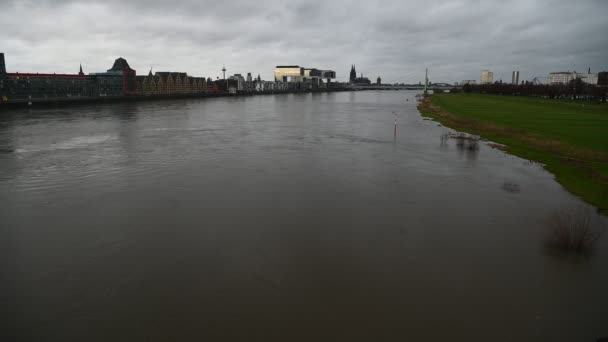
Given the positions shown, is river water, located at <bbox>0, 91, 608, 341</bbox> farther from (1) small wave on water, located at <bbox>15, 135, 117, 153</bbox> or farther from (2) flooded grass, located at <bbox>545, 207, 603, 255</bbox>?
(1) small wave on water, located at <bbox>15, 135, 117, 153</bbox>

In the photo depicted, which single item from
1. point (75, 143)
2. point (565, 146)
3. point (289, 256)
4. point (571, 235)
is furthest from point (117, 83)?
point (571, 235)

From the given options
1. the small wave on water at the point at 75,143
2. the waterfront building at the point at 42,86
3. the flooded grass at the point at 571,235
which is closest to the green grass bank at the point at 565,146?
the flooded grass at the point at 571,235

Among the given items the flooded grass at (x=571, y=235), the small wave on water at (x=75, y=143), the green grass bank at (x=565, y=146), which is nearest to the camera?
the flooded grass at (x=571, y=235)

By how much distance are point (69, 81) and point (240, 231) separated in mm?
94982

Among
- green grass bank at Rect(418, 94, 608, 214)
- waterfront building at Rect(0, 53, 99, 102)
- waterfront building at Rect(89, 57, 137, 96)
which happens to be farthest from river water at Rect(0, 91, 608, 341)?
waterfront building at Rect(89, 57, 137, 96)

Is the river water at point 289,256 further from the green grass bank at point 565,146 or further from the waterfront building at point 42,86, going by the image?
the waterfront building at point 42,86

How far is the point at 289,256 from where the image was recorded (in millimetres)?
9820

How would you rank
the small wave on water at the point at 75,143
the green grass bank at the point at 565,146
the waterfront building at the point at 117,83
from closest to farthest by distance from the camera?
1. the green grass bank at the point at 565,146
2. the small wave on water at the point at 75,143
3. the waterfront building at the point at 117,83

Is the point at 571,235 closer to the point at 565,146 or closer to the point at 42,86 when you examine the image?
the point at 565,146

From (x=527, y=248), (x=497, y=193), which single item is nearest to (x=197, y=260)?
(x=527, y=248)

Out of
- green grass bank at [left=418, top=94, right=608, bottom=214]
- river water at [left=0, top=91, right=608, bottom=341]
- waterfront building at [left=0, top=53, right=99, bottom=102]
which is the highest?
waterfront building at [left=0, top=53, right=99, bottom=102]

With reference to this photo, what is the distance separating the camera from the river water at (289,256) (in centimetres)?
729

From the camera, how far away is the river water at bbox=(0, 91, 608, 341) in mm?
7285

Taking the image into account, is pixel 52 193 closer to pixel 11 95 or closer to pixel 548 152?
pixel 548 152
